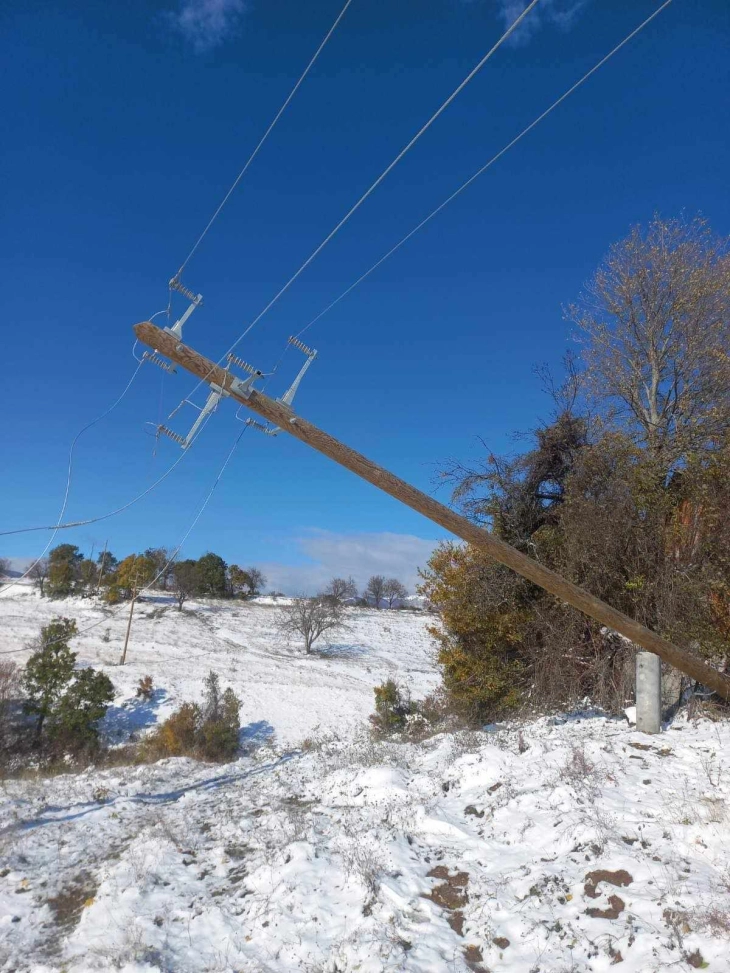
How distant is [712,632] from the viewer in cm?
1012

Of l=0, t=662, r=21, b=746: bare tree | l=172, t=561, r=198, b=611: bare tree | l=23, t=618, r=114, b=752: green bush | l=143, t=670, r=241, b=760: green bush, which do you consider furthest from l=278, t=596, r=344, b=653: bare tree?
l=0, t=662, r=21, b=746: bare tree

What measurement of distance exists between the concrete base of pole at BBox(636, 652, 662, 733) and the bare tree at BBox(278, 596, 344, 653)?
42.7m

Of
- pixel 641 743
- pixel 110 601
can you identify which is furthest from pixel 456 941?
pixel 110 601

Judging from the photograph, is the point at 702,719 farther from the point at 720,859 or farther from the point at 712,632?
the point at 720,859

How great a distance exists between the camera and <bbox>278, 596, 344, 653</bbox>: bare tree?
5069 centimetres

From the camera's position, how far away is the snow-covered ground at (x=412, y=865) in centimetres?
462

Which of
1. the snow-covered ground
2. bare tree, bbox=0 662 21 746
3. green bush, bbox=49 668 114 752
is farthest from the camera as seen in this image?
bare tree, bbox=0 662 21 746

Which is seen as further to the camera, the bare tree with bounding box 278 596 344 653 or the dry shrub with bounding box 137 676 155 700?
the bare tree with bounding box 278 596 344 653

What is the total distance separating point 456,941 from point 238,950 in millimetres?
1908

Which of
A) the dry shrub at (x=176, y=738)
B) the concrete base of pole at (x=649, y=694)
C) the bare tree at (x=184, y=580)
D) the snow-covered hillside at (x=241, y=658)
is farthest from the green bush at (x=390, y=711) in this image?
the bare tree at (x=184, y=580)

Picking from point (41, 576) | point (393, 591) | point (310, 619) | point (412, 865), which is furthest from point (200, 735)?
point (393, 591)

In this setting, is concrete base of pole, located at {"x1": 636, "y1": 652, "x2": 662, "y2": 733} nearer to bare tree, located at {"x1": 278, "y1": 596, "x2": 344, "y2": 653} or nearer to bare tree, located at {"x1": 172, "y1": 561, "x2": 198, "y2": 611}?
bare tree, located at {"x1": 278, "y1": 596, "x2": 344, "y2": 653}

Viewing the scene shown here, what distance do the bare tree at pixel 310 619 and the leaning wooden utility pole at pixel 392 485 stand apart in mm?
44114

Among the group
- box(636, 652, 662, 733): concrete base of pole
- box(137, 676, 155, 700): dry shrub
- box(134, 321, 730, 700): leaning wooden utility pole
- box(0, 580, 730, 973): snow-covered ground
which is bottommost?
box(137, 676, 155, 700): dry shrub
